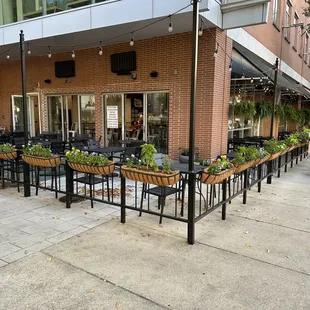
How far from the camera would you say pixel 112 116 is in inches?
420

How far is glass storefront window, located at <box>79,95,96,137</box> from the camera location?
445 inches

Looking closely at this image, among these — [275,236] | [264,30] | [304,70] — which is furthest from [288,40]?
[275,236]

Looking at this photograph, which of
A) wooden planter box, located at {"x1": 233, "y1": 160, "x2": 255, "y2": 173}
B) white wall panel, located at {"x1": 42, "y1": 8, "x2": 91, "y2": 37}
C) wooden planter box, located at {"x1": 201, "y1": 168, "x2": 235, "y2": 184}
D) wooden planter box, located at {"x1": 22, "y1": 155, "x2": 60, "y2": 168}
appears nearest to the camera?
wooden planter box, located at {"x1": 201, "y1": 168, "x2": 235, "y2": 184}

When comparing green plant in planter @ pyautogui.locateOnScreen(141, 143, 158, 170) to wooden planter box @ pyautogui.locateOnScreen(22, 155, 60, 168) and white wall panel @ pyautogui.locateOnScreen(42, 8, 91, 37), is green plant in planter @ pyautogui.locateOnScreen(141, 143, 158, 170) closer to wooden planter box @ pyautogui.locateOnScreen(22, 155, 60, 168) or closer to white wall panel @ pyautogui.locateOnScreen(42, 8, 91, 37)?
wooden planter box @ pyautogui.locateOnScreen(22, 155, 60, 168)

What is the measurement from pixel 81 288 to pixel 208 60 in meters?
7.12

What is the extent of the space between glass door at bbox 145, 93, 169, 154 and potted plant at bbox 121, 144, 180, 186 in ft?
18.1

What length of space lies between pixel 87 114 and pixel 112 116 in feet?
4.60

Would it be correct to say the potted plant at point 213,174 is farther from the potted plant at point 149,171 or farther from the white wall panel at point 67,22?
the white wall panel at point 67,22

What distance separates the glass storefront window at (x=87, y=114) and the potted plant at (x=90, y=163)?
21.5ft

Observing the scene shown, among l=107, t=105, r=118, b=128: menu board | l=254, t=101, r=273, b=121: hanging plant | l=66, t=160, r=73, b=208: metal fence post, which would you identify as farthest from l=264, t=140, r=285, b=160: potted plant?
l=107, t=105, r=118, b=128: menu board

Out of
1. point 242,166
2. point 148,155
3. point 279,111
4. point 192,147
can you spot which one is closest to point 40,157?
point 148,155

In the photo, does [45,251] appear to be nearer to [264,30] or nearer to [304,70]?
[264,30]

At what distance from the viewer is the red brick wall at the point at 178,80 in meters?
8.50

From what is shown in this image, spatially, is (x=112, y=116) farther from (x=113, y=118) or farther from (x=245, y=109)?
(x=245, y=109)
